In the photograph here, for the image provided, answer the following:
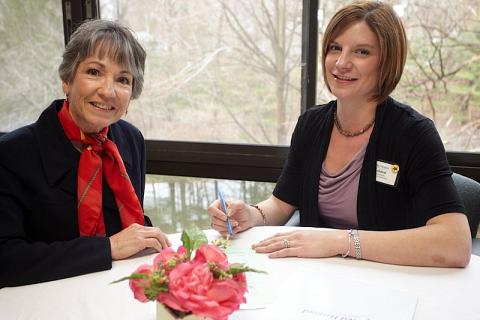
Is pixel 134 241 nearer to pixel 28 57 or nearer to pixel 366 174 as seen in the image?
pixel 366 174

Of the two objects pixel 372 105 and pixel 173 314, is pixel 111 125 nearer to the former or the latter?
pixel 372 105

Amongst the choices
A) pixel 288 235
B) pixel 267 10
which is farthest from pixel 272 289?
pixel 267 10

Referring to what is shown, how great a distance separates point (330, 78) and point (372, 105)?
0.65 ft

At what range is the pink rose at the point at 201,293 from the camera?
79cm

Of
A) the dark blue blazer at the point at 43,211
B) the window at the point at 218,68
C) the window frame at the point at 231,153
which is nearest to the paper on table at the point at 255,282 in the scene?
the dark blue blazer at the point at 43,211

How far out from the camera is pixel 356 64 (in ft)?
5.80

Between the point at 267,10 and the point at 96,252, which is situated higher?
the point at 267,10

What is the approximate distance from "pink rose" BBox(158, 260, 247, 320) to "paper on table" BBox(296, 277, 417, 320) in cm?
34

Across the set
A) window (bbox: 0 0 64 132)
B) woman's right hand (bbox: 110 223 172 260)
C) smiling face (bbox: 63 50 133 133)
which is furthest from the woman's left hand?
window (bbox: 0 0 64 132)

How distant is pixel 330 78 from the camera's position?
6.18ft

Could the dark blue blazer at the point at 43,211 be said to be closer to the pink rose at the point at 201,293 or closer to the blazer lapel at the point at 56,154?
the blazer lapel at the point at 56,154

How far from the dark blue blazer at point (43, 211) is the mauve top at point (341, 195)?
825 millimetres

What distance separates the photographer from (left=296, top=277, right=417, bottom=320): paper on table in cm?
110

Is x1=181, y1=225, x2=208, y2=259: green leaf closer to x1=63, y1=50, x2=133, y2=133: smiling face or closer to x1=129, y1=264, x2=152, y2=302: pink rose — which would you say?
x1=129, y1=264, x2=152, y2=302: pink rose
